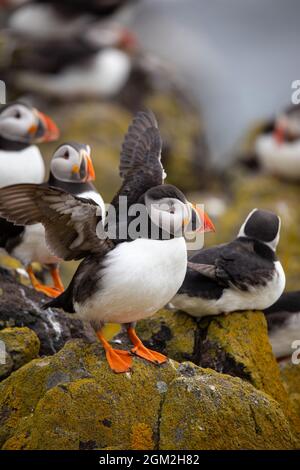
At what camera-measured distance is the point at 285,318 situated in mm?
6352

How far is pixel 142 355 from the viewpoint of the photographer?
5.26m

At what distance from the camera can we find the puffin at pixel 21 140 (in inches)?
277

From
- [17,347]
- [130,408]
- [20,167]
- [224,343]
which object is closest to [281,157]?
[20,167]

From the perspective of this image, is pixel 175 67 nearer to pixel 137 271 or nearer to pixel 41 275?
pixel 41 275

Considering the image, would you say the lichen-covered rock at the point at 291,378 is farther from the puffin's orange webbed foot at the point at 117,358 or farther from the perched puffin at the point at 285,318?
the puffin's orange webbed foot at the point at 117,358

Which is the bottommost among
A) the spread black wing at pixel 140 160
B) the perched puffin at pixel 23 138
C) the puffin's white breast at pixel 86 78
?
the puffin's white breast at pixel 86 78

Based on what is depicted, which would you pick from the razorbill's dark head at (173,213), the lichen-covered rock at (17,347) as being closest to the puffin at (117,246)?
the razorbill's dark head at (173,213)

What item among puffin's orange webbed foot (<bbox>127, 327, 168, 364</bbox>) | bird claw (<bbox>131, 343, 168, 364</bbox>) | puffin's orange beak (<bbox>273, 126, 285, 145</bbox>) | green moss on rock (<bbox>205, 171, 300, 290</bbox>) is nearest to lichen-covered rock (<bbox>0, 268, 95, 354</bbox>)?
puffin's orange webbed foot (<bbox>127, 327, 168, 364</bbox>)

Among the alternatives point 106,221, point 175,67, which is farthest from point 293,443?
point 175,67

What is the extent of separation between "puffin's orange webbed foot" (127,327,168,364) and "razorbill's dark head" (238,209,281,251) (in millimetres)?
1120

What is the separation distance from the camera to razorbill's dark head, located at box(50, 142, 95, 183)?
6238 millimetres

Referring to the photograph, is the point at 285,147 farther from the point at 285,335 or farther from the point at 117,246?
the point at 117,246

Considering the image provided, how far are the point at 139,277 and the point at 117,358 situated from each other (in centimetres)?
49
